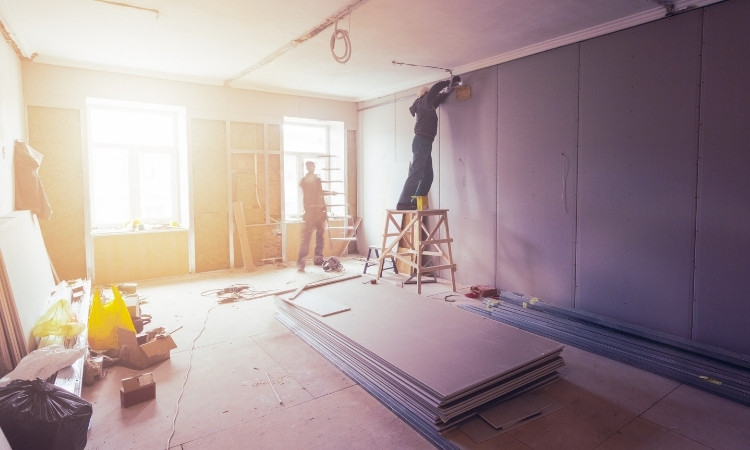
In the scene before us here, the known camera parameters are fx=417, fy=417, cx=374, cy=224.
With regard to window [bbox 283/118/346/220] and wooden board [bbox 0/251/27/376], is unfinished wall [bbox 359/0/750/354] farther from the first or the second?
wooden board [bbox 0/251/27/376]

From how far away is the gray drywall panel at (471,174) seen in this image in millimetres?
5270

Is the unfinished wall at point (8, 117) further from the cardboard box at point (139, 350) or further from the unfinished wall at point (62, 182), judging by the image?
the cardboard box at point (139, 350)

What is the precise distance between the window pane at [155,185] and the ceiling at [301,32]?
1274mm

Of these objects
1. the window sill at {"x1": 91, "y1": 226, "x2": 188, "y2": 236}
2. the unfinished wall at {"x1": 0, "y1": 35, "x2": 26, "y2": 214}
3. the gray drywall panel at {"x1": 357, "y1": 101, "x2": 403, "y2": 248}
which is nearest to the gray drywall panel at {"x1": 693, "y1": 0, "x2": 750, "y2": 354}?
the gray drywall panel at {"x1": 357, "y1": 101, "x2": 403, "y2": 248}

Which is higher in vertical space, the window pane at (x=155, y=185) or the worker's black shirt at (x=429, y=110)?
the worker's black shirt at (x=429, y=110)

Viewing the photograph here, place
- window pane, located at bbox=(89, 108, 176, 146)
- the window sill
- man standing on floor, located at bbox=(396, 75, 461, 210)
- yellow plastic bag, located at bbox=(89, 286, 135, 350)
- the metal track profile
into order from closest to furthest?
the metal track profile, yellow plastic bag, located at bbox=(89, 286, 135, 350), man standing on floor, located at bbox=(396, 75, 461, 210), the window sill, window pane, located at bbox=(89, 108, 176, 146)

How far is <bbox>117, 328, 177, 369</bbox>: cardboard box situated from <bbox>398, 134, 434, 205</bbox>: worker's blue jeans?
135 inches

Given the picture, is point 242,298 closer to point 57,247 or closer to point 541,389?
point 57,247

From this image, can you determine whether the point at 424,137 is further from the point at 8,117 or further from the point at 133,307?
the point at 8,117

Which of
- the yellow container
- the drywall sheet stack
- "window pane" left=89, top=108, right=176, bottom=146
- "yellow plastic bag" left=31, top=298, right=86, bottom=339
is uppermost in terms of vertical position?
"window pane" left=89, top=108, right=176, bottom=146

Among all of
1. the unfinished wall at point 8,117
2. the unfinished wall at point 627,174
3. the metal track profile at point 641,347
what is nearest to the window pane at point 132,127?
the unfinished wall at point 8,117

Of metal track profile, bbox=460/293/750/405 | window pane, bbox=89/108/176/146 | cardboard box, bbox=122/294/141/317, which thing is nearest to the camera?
metal track profile, bbox=460/293/750/405

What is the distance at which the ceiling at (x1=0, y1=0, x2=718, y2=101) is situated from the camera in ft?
11.9

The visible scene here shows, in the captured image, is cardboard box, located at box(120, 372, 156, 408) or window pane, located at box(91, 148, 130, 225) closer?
cardboard box, located at box(120, 372, 156, 408)
